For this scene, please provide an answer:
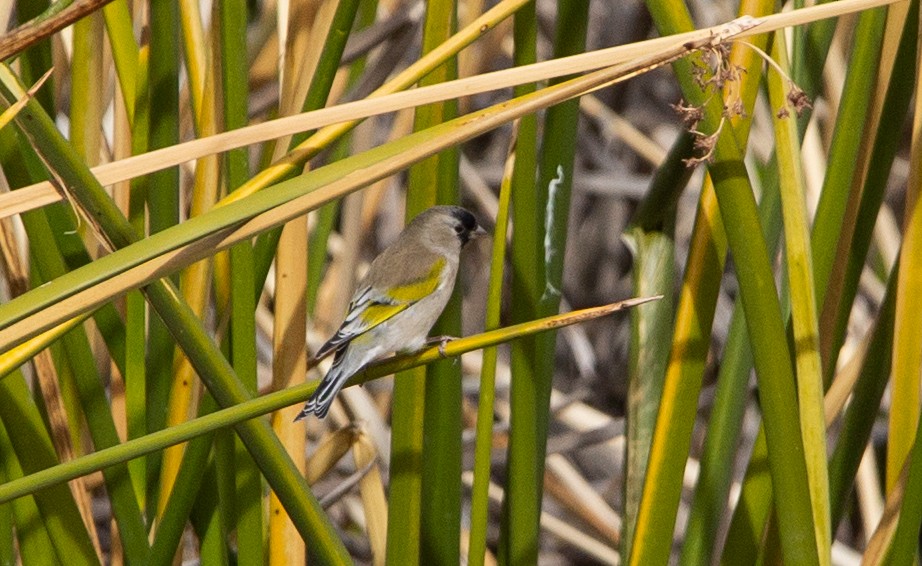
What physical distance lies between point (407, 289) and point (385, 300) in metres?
0.07

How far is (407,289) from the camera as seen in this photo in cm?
244

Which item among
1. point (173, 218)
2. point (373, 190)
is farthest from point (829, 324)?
point (373, 190)

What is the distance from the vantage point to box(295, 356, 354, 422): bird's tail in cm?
166

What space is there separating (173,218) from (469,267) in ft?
8.22

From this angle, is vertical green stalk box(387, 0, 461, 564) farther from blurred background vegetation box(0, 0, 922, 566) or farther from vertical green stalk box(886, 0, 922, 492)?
vertical green stalk box(886, 0, 922, 492)

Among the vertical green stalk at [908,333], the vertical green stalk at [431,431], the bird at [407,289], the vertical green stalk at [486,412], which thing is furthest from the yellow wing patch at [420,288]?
the vertical green stalk at [908,333]

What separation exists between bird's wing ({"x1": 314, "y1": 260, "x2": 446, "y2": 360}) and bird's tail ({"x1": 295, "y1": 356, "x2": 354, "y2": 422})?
0.29 feet

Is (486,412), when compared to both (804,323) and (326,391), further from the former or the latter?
(804,323)

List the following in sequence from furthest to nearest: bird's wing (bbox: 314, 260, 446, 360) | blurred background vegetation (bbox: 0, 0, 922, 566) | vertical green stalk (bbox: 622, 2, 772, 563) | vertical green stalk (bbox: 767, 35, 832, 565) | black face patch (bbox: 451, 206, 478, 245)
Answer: black face patch (bbox: 451, 206, 478, 245) < bird's wing (bbox: 314, 260, 446, 360) < vertical green stalk (bbox: 622, 2, 772, 563) < vertical green stalk (bbox: 767, 35, 832, 565) < blurred background vegetation (bbox: 0, 0, 922, 566)

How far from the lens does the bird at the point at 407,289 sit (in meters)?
2.20

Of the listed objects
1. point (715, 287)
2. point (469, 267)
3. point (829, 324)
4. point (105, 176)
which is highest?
point (105, 176)

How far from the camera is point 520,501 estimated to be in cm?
164

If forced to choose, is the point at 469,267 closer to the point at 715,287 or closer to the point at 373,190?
the point at 373,190

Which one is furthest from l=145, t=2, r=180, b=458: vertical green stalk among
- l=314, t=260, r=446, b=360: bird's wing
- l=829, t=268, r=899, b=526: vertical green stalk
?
l=829, t=268, r=899, b=526: vertical green stalk
